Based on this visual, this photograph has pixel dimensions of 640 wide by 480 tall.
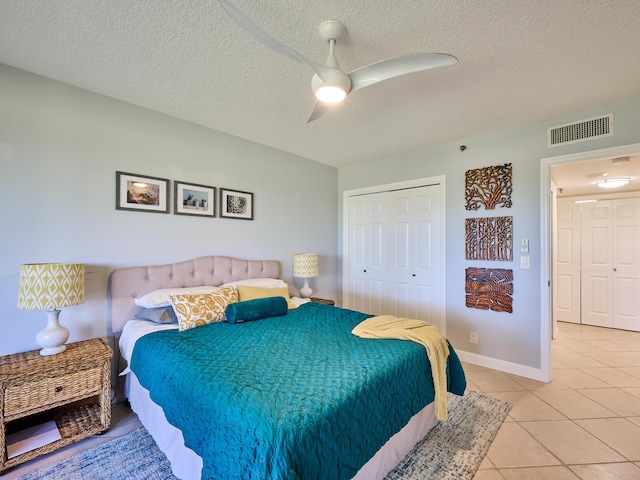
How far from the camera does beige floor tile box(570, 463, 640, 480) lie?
165 cm

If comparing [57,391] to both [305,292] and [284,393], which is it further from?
[305,292]

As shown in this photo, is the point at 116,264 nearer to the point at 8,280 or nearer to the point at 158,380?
the point at 8,280

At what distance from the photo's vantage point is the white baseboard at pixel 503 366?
284cm

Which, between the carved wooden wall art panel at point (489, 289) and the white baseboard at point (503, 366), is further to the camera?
the carved wooden wall art panel at point (489, 289)

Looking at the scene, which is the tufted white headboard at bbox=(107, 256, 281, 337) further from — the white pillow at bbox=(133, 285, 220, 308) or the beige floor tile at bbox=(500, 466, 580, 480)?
the beige floor tile at bbox=(500, 466, 580, 480)

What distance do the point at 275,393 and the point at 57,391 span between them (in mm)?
1555

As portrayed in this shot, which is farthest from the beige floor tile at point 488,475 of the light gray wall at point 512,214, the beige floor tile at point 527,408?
the light gray wall at point 512,214

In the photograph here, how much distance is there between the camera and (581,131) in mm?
2598

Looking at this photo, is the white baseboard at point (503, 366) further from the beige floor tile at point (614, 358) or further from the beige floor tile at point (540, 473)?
the beige floor tile at point (540, 473)

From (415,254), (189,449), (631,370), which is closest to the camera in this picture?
(189,449)

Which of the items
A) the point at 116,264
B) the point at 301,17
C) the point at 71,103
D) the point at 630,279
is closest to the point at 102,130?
the point at 71,103

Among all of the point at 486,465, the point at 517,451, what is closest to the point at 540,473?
the point at 517,451

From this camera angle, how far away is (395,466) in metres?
1.71

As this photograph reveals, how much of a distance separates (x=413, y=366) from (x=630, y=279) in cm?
497
